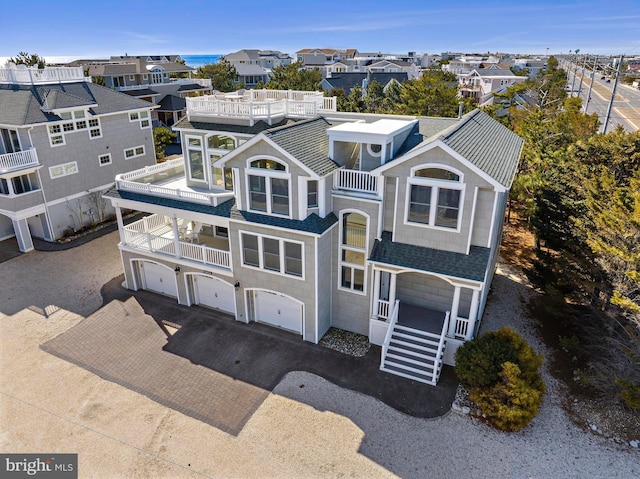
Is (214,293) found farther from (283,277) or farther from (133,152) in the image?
(133,152)

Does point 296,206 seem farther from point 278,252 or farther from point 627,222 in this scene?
point 627,222

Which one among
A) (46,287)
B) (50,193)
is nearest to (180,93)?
(50,193)

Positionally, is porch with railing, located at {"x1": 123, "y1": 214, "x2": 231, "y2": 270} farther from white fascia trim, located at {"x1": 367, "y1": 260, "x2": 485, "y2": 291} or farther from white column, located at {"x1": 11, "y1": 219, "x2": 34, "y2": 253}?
white column, located at {"x1": 11, "y1": 219, "x2": 34, "y2": 253}

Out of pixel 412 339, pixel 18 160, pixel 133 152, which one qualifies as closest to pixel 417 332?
pixel 412 339

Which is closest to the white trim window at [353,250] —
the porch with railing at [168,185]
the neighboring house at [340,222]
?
the neighboring house at [340,222]

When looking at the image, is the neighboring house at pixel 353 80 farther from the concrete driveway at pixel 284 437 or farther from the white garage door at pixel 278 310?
the concrete driveway at pixel 284 437

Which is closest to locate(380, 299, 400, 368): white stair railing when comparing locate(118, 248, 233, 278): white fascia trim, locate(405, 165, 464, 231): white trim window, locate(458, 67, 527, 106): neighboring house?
locate(405, 165, 464, 231): white trim window
